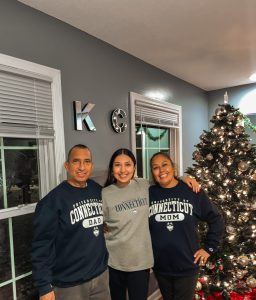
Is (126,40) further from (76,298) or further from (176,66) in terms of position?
(76,298)

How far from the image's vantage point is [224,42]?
2391 mm

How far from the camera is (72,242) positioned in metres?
1.40

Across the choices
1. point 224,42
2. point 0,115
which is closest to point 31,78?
point 0,115

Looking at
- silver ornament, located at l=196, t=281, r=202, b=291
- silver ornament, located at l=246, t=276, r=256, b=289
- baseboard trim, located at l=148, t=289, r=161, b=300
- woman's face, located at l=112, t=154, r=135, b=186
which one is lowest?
baseboard trim, located at l=148, t=289, r=161, b=300

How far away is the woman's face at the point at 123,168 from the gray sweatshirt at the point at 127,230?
0.09 meters

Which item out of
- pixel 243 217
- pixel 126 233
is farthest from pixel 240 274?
pixel 126 233

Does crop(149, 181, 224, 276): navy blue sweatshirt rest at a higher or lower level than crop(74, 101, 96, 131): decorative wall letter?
lower

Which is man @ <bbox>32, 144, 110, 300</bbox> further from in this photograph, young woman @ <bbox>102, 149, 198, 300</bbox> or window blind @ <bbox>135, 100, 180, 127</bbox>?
window blind @ <bbox>135, 100, 180, 127</bbox>

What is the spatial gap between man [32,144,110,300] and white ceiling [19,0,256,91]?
1.01 m

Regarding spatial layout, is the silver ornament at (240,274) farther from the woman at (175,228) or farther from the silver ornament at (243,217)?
the woman at (175,228)

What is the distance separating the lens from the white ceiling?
5.78 ft

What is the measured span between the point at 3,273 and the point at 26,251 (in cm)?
18

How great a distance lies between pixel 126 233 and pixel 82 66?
136 centimetres

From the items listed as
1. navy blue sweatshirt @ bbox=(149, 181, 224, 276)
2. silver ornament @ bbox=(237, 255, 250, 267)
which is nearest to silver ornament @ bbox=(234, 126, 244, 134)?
navy blue sweatshirt @ bbox=(149, 181, 224, 276)
